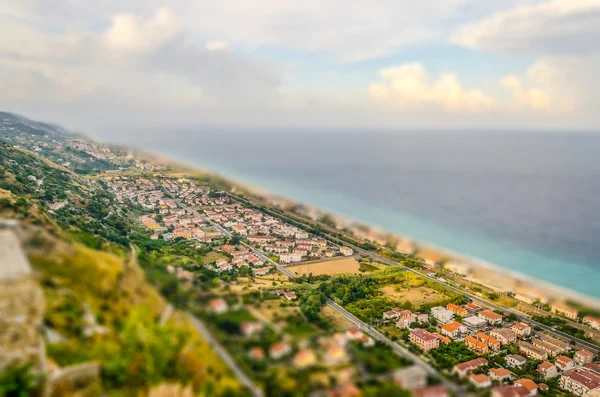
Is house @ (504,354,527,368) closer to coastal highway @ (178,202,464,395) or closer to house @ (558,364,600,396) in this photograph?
house @ (558,364,600,396)

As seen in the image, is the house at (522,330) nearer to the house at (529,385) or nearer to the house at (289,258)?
the house at (529,385)

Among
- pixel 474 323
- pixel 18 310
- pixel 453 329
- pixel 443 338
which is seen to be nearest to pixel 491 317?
pixel 474 323

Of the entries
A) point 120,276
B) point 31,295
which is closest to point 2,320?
point 31,295

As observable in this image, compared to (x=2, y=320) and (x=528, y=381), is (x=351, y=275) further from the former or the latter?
(x=2, y=320)

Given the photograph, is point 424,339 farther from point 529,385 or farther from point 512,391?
point 512,391

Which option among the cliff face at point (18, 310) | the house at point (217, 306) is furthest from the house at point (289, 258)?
the cliff face at point (18, 310)

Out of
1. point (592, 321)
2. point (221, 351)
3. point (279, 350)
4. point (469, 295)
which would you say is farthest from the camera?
point (469, 295)

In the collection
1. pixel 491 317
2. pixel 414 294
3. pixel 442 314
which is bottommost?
pixel 442 314
